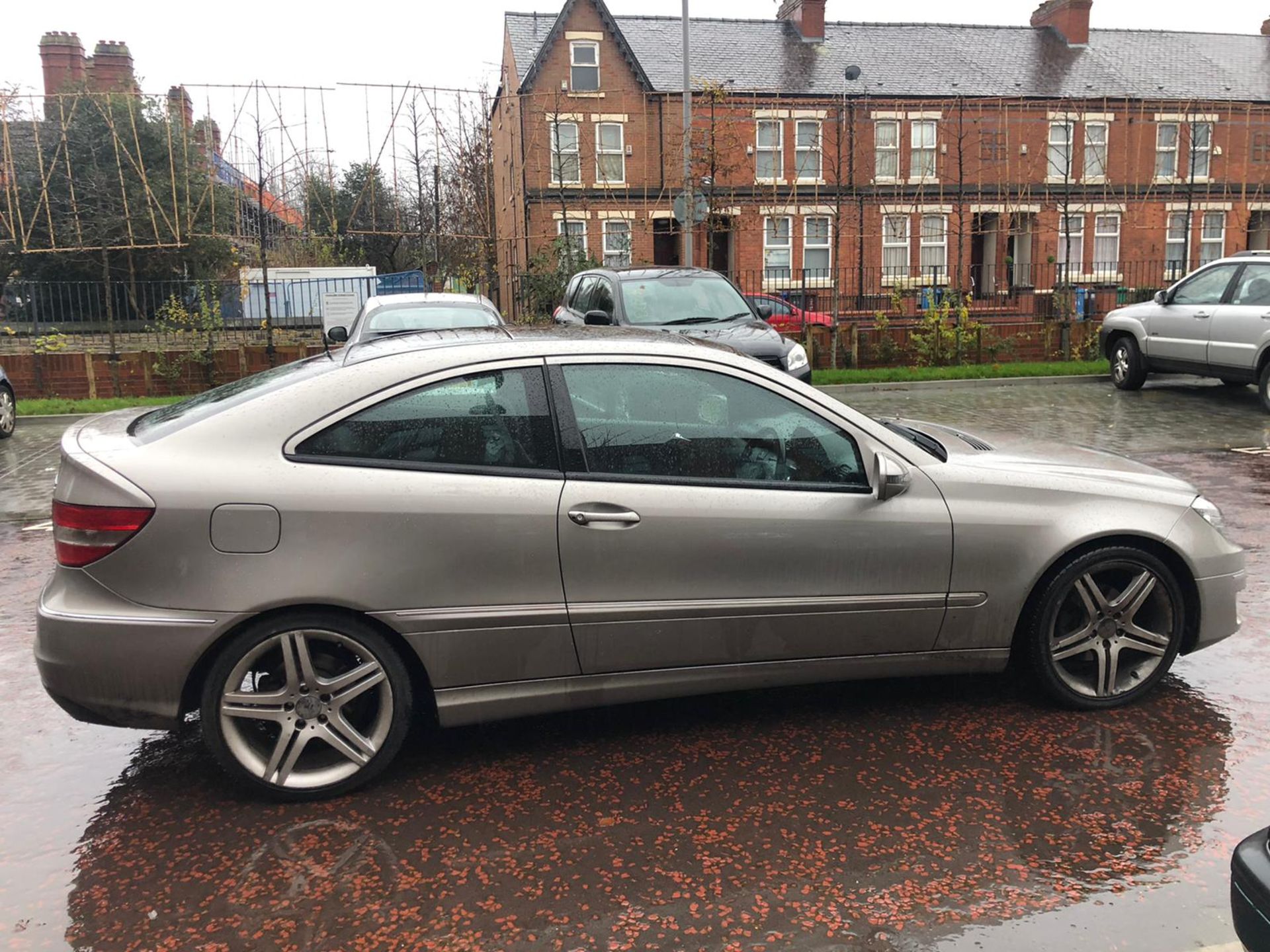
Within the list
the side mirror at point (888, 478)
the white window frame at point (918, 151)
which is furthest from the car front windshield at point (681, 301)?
the white window frame at point (918, 151)

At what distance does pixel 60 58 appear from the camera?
112 feet

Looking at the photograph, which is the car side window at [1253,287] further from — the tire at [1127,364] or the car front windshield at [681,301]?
the car front windshield at [681,301]

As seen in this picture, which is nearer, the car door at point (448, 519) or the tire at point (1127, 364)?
the car door at point (448, 519)

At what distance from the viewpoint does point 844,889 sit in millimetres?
3068

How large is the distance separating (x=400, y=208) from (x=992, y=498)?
18.0 meters

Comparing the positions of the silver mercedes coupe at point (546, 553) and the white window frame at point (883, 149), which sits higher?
the white window frame at point (883, 149)

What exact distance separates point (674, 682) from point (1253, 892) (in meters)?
2.09

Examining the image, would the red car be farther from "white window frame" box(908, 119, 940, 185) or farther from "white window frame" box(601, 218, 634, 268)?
"white window frame" box(908, 119, 940, 185)

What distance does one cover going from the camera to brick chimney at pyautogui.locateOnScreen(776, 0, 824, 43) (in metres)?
34.6

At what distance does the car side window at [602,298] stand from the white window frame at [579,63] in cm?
2165

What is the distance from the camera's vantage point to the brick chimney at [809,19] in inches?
1361

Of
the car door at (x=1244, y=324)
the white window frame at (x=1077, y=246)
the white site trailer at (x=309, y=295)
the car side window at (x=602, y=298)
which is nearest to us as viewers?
the car side window at (x=602, y=298)

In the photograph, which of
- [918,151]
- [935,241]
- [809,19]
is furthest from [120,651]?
[809,19]

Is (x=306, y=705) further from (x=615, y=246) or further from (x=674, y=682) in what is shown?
(x=615, y=246)
